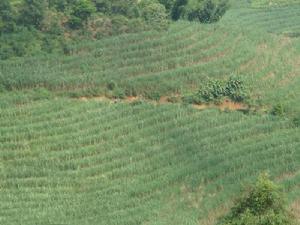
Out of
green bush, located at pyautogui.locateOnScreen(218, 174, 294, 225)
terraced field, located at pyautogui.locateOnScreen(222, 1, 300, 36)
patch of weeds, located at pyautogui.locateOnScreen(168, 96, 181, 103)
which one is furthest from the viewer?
terraced field, located at pyautogui.locateOnScreen(222, 1, 300, 36)

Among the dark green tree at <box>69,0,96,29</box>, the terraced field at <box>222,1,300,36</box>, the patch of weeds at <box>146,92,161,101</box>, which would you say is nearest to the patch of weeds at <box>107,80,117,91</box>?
the patch of weeds at <box>146,92,161,101</box>

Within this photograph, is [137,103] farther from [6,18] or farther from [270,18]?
[270,18]

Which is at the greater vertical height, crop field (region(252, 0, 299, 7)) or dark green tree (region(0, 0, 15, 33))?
dark green tree (region(0, 0, 15, 33))

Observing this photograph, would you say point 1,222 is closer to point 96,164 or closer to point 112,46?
point 96,164

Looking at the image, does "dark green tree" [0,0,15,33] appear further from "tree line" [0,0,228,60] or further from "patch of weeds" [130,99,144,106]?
"patch of weeds" [130,99,144,106]

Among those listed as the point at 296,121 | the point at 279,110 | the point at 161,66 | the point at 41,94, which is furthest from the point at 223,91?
the point at 41,94

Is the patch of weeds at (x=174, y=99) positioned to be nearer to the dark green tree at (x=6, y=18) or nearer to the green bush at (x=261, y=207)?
the dark green tree at (x=6, y=18)
